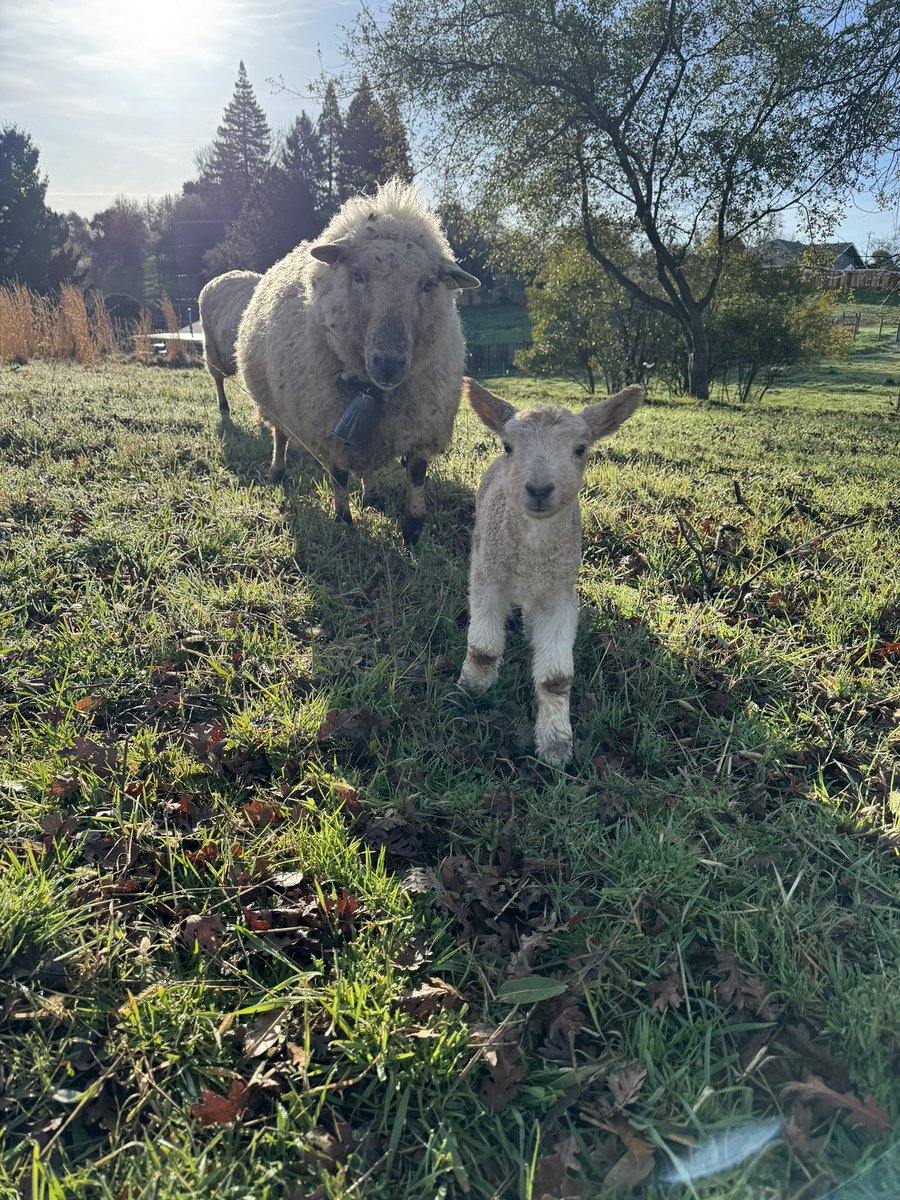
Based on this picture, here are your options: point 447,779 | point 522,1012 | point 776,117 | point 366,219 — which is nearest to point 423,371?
point 366,219

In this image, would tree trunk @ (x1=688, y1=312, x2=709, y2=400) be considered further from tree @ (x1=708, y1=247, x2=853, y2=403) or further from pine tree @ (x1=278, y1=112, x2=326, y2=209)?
pine tree @ (x1=278, y1=112, x2=326, y2=209)

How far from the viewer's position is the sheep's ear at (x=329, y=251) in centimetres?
524

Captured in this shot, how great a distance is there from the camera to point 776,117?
16.5 metres

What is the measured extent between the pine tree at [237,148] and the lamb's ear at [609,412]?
232 feet

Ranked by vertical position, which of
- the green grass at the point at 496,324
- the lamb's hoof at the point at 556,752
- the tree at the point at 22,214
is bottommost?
the lamb's hoof at the point at 556,752

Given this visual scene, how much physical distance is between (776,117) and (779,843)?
776 inches

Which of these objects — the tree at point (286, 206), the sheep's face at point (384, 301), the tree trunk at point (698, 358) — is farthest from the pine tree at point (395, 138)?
the tree at point (286, 206)

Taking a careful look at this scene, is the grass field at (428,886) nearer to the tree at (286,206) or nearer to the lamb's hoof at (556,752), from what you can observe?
the lamb's hoof at (556,752)

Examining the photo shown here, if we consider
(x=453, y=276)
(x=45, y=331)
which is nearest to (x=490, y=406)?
(x=453, y=276)

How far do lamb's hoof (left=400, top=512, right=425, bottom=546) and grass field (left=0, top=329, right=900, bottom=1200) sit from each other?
600 mm

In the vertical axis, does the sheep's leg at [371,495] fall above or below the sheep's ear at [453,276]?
below

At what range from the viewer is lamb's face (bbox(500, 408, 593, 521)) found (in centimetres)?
300

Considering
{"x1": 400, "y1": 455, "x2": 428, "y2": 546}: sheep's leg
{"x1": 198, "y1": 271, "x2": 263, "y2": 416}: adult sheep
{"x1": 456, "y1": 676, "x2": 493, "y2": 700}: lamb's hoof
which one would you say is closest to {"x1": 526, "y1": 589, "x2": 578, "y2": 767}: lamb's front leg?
{"x1": 456, "y1": 676, "x2": 493, "y2": 700}: lamb's hoof

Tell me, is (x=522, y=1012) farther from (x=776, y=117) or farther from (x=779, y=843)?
(x=776, y=117)
